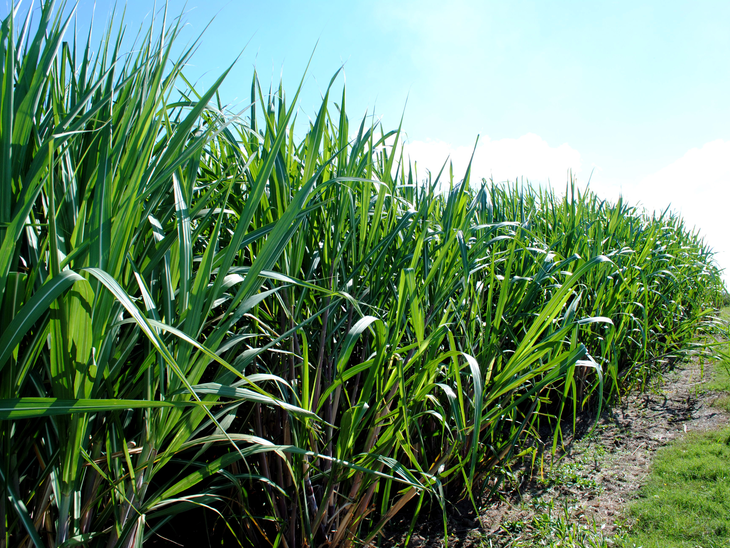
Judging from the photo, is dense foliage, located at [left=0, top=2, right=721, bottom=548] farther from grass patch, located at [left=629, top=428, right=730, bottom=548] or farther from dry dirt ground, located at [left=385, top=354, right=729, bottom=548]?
grass patch, located at [left=629, top=428, right=730, bottom=548]

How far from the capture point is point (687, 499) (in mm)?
1658

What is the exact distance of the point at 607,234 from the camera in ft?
9.56

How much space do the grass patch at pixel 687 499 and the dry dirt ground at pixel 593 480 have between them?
0.21ft

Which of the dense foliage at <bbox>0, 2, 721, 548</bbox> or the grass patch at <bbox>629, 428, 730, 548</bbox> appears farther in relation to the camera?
the grass patch at <bbox>629, 428, 730, 548</bbox>

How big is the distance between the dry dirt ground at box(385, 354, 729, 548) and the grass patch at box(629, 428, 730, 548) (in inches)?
2.6

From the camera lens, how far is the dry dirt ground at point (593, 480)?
1477mm

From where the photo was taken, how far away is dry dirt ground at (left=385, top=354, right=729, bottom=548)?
4.84 ft

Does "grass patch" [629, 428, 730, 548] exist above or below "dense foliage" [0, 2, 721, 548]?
below

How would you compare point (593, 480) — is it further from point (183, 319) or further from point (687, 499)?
point (183, 319)

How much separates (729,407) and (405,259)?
2577 mm

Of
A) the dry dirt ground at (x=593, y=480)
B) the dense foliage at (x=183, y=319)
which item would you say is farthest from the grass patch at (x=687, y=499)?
the dense foliage at (x=183, y=319)

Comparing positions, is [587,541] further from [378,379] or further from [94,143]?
[94,143]

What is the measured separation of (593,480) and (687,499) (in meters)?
0.32

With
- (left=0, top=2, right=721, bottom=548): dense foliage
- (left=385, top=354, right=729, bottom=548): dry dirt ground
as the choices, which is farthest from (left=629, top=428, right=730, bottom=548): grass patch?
(left=0, top=2, right=721, bottom=548): dense foliage
